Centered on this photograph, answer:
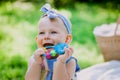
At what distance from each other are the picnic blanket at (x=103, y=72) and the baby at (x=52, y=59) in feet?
2.65

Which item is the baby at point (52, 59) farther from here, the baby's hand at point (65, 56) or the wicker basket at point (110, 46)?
the wicker basket at point (110, 46)

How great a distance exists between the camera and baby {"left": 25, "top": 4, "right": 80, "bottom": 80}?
6.81ft

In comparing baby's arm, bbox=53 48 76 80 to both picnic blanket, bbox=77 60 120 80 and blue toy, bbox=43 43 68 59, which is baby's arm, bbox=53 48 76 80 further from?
picnic blanket, bbox=77 60 120 80

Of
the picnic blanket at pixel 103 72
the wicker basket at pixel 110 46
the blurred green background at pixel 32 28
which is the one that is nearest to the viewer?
the picnic blanket at pixel 103 72

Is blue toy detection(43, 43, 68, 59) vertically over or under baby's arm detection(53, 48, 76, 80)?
over

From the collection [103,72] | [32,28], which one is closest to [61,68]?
[103,72]

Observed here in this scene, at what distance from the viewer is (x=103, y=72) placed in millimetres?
3100

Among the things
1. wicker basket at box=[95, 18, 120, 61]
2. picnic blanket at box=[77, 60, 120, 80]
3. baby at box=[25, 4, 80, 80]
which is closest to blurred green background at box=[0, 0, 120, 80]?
wicker basket at box=[95, 18, 120, 61]

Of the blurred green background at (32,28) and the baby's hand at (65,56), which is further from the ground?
the baby's hand at (65,56)

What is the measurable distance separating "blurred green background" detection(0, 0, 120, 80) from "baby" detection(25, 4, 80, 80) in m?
1.23

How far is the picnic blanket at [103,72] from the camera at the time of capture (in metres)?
2.98

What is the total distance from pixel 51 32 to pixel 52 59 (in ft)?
0.49

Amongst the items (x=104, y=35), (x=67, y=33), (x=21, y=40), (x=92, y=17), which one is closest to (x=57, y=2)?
(x=92, y=17)

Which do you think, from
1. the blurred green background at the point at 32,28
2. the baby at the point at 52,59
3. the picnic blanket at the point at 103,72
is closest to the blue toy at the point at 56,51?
the baby at the point at 52,59
